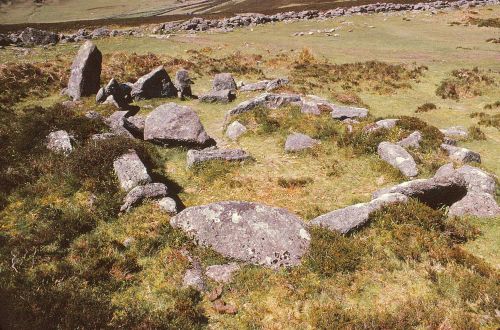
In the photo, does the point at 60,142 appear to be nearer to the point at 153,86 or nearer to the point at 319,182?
the point at 153,86

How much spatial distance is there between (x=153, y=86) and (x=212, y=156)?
1168 cm

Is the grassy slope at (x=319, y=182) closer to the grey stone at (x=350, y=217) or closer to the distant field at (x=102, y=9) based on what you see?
the grey stone at (x=350, y=217)

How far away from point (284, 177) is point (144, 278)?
298 inches

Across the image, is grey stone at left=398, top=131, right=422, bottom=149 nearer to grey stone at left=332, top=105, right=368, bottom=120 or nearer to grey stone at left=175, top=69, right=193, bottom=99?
grey stone at left=332, top=105, right=368, bottom=120

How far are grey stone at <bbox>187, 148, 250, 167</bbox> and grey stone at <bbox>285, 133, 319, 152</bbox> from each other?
225 centimetres

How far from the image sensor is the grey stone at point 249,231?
1038cm

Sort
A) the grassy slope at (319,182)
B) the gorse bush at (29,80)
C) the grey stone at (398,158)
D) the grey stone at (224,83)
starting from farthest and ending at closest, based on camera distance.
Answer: the grey stone at (224,83)
the gorse bush at (29,80)
the grey stone at (398,158)
the grassy slope at (319,182)

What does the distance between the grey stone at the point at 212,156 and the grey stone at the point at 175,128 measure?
54.2 inches

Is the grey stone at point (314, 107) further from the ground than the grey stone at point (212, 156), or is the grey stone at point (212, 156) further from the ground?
the grey stone at point (212, 156)

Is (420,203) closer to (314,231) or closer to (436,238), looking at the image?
(436,238)

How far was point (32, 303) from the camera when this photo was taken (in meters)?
8.51

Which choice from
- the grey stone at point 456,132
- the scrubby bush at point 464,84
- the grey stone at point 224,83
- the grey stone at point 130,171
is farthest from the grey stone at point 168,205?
the scrubby bush at point 464,84

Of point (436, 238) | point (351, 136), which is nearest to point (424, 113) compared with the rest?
point (351, 136)

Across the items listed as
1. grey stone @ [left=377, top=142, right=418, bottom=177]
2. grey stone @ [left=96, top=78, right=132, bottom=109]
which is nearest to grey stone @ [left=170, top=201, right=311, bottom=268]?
grey stone @ [left=377, top=142, right=418, bottom=177]
